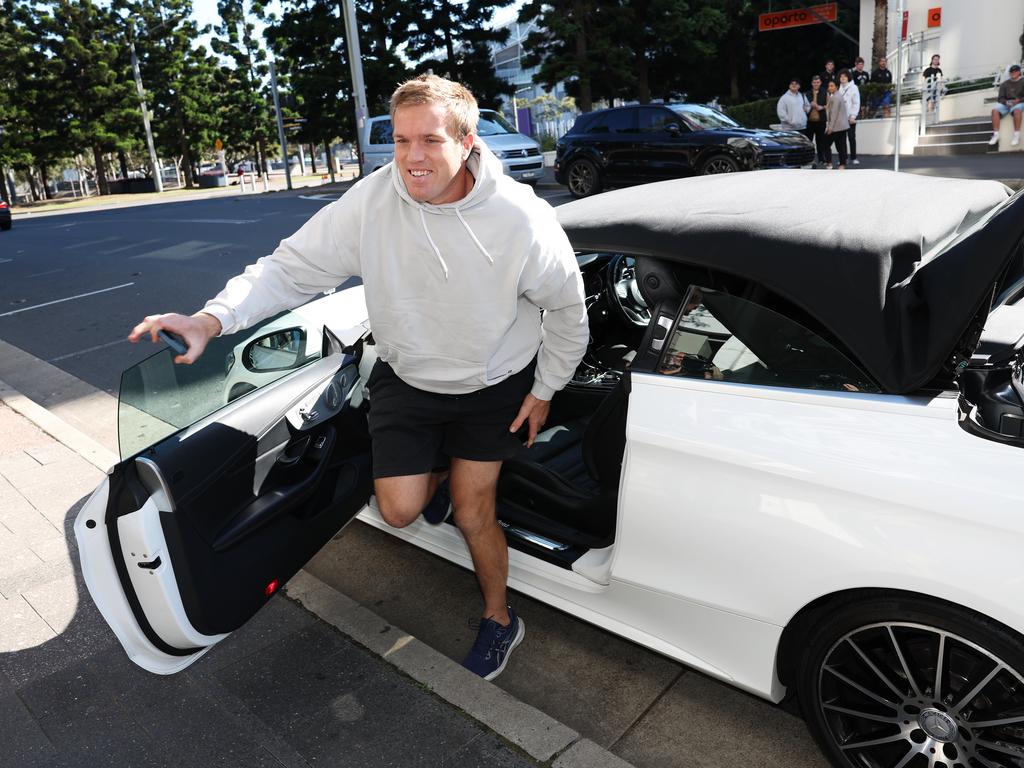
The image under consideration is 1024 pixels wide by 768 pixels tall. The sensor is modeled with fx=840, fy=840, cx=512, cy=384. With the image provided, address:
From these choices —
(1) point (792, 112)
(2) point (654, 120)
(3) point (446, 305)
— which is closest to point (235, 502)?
(3) point (446, 305)

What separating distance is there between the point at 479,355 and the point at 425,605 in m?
1.24

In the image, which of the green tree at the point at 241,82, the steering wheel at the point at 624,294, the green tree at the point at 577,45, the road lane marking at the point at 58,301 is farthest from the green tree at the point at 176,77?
the steering wheel at the point at 624,294

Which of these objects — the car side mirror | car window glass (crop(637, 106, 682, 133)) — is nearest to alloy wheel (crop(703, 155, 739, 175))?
car window glass (crop(637, 106, 682, 133))

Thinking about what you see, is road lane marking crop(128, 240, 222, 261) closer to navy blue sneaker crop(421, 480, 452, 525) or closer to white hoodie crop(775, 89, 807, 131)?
navy blue sneaker crop(421, 480, 452, 525)

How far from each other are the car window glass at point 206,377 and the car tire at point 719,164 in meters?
10.9

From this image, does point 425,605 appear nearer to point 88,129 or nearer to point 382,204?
point 382,204

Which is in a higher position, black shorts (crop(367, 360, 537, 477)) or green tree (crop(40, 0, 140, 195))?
green tree (crop(40, 0, 140, 195))

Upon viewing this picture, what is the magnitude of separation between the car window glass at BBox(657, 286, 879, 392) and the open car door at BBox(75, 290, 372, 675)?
117 cm

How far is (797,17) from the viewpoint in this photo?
30.8m

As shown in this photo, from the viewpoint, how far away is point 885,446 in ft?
6.03

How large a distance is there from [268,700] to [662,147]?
1255 cm

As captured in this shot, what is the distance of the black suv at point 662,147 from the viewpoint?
1291 cm

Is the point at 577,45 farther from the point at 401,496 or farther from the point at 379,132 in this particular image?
the point at 401,496

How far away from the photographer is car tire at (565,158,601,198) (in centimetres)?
1489
